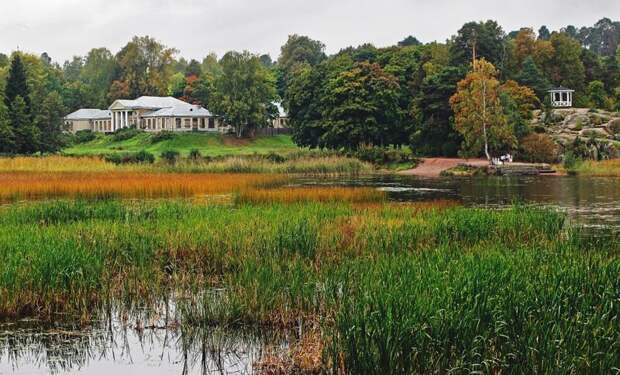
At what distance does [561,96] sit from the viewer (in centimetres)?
8031

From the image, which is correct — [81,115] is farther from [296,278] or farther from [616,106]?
[296,278]

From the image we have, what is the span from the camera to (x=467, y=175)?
54750mm

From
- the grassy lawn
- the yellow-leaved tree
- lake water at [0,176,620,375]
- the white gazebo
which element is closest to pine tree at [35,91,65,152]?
the grassy lawn

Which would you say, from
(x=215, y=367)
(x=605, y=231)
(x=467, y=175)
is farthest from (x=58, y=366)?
(x=467, y=175)

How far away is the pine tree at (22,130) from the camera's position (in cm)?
6575

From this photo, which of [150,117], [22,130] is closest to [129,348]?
[22,130]

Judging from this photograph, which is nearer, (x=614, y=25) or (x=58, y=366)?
(x=58, y=366)

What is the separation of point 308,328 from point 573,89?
80.4 m

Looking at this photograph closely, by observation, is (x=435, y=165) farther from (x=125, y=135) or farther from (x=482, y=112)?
(x=125, y=135)

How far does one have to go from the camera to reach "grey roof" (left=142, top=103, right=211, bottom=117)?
99.5 metres

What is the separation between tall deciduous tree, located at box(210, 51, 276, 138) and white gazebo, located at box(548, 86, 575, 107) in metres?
33.0

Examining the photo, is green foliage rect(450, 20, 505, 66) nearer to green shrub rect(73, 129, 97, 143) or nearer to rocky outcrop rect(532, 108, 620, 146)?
rocky outcrop rect(532, 108, 620, 146)

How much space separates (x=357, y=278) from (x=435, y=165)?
50.3m

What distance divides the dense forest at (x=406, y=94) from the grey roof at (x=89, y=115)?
28.8 feet
